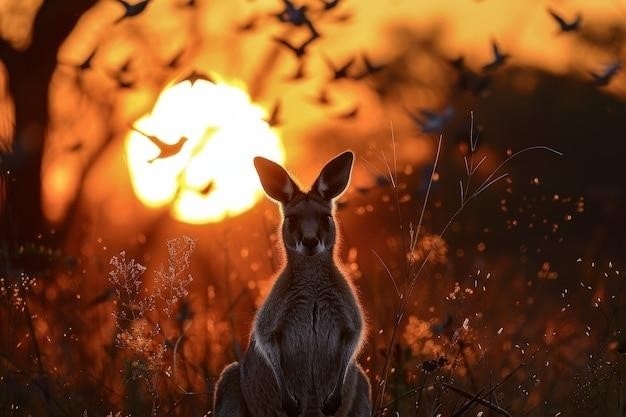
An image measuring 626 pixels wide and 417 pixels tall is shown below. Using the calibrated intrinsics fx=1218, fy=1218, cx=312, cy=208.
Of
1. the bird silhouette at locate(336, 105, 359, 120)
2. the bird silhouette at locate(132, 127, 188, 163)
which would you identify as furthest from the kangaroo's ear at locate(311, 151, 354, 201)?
the bird silhouette at locate(336, 105, 359, 120)

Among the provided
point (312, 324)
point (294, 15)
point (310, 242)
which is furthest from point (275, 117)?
point (312, 324)

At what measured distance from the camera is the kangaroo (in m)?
6.15

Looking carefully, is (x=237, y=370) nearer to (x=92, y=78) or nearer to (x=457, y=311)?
(x=457, y=311)

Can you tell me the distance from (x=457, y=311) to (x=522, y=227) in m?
2.93

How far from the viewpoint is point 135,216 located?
14.7 m

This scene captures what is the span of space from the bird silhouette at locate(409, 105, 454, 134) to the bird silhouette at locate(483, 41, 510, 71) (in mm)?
625

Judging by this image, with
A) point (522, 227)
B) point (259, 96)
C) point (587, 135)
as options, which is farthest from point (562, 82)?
point (522, 227)

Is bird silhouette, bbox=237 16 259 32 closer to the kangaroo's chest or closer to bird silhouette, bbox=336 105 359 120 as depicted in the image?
bird silhouette, bbox=336 105 359 120

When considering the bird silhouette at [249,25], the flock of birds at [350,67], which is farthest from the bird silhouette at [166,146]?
the bird silhouette at [249,25]

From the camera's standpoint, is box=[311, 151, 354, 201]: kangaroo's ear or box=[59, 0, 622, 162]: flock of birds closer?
box=[311, 151, 354, 201]: kangaroo's ear

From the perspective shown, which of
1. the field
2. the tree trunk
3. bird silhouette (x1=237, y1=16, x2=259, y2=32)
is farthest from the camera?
the tree trunk

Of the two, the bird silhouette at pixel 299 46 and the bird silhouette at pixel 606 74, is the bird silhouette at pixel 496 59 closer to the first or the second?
the bird silhouette at pixel 606 74

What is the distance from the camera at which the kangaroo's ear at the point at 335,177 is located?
20.4 ft

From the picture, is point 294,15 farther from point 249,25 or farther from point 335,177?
point 249,25
